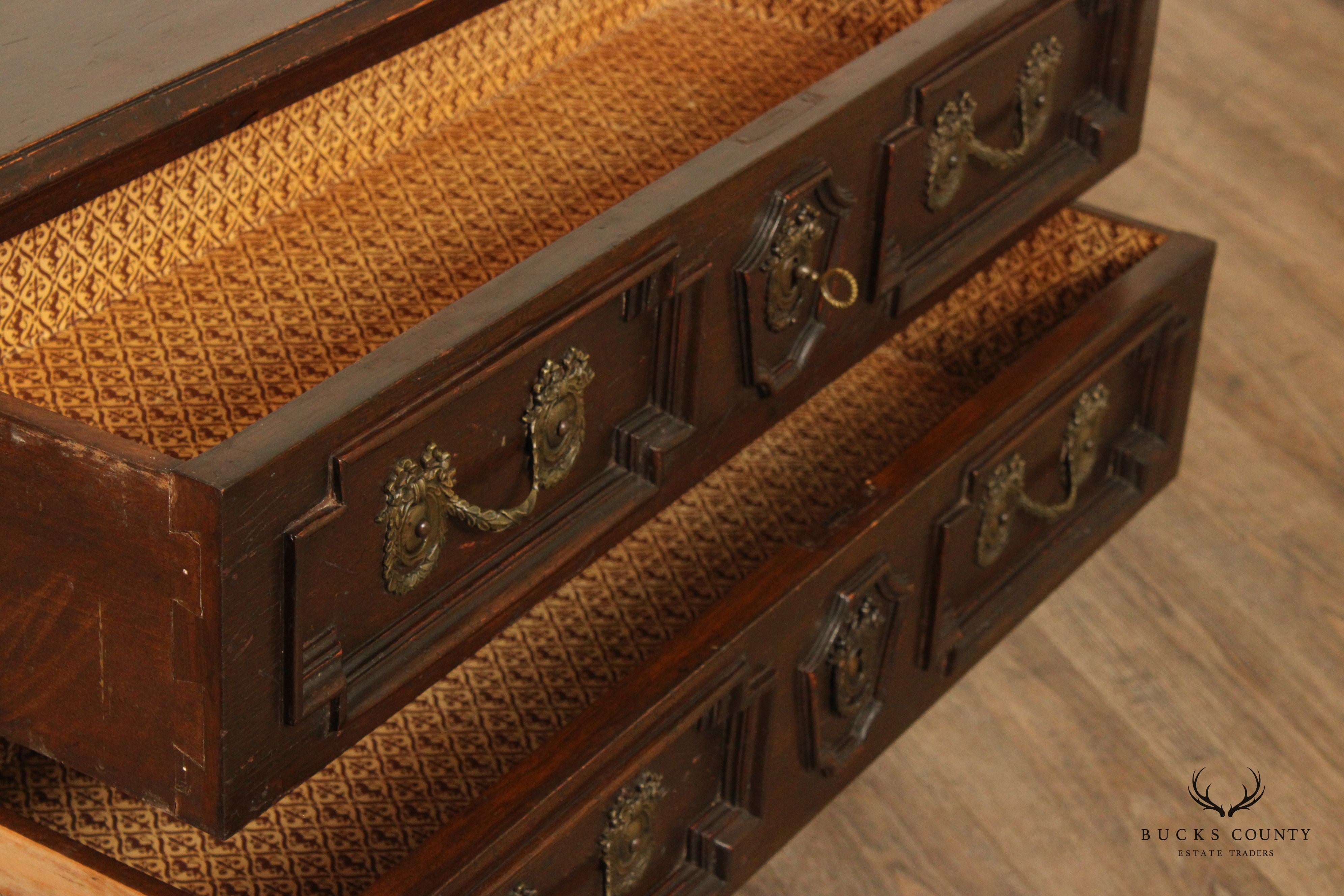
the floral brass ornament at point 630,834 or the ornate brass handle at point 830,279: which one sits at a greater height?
the ornate brass handle at point 830,279

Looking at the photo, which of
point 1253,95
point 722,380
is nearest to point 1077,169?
point 722,380

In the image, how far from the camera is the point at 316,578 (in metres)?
0.81

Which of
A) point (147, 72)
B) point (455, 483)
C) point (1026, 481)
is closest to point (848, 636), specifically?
point (1026, 481)

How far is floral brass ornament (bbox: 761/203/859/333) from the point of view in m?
1.07

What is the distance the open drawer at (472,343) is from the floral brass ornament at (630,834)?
13 cm

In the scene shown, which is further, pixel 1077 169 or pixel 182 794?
pixel 1077 169

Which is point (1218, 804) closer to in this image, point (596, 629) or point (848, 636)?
point (848, 636)

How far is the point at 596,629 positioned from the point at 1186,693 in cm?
57

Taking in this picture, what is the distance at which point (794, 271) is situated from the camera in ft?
3.62

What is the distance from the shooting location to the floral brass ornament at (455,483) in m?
0.86

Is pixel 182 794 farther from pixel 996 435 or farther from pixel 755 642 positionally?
pixel 996 435

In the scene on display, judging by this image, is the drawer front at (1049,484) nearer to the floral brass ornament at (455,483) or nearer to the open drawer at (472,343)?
the open drawer at (472,343)

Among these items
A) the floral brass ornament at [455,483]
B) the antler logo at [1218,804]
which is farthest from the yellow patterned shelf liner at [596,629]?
the antler logo at [1218,804]

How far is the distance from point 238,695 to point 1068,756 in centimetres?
83
